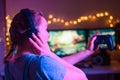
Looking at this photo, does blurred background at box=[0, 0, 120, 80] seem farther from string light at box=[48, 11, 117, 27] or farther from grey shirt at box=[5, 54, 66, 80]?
grey shirt at box=[5, 54, 66, 80]

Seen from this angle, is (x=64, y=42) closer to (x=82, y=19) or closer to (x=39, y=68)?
(x=82, y=19)

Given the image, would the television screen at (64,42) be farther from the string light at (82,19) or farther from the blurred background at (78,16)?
the string light at (82,19)

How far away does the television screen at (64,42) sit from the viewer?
3350 mm

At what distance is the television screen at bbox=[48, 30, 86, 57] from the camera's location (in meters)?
3.35

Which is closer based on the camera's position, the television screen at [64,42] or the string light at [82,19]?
the television screen at [64,42]

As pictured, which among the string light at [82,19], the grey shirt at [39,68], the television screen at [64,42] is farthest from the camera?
the string light at [82,19]

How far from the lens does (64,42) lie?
11.0 ft

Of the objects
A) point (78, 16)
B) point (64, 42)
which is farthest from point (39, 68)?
point (78, 16)

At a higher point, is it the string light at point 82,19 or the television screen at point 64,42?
the string light at point 82,19

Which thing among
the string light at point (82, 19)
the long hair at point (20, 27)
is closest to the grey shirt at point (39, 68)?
the long hair at point (20, 27)

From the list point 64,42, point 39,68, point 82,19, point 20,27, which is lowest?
point 64,42

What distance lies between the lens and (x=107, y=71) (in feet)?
9.29

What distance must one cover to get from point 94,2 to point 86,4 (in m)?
0.10

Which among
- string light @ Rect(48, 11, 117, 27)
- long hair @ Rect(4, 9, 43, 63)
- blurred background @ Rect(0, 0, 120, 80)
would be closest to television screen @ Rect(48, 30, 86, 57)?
blurred background @ Rect(0, 0, 120, 80)
